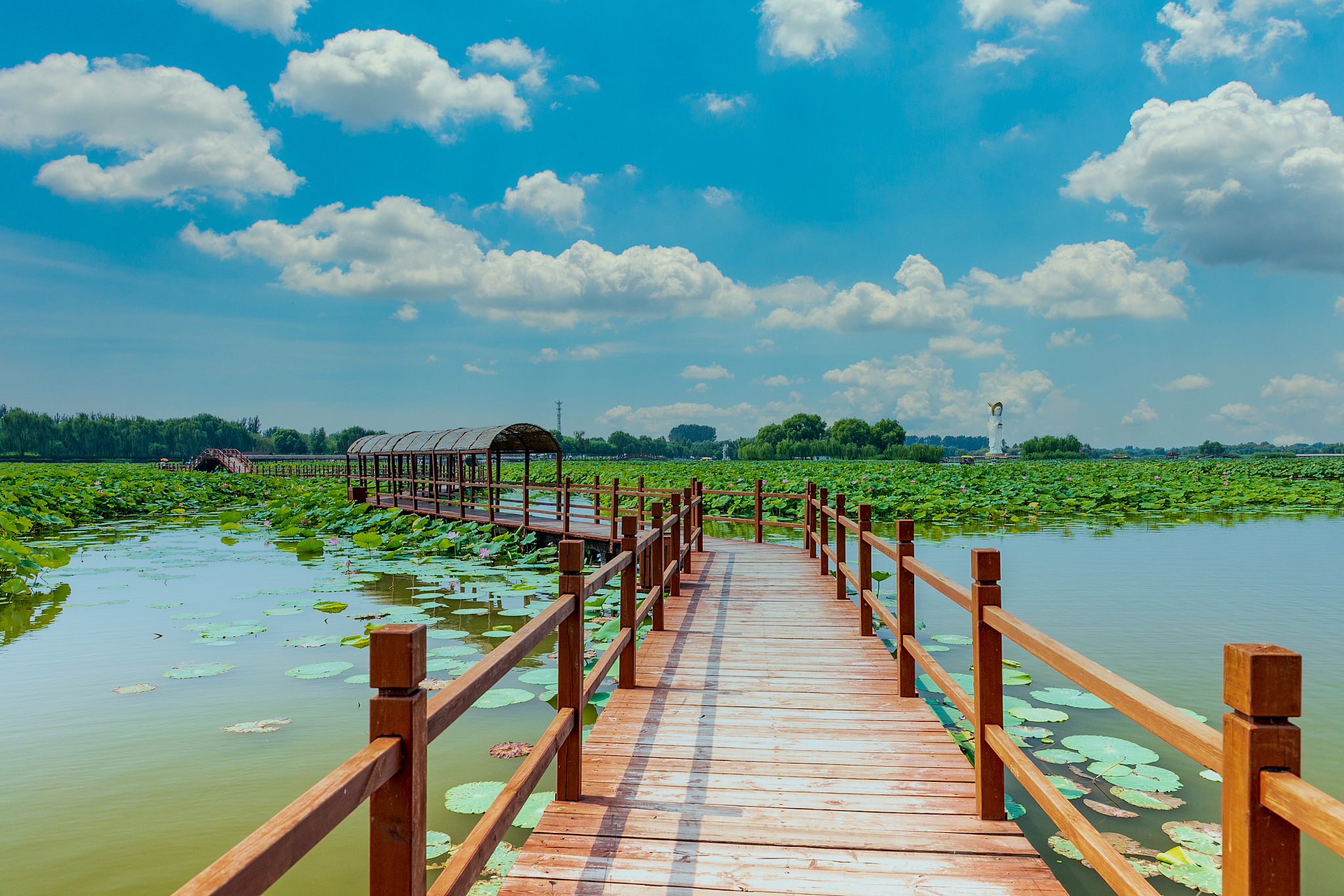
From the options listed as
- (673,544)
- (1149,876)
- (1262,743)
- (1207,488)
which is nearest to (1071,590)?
(673,544)

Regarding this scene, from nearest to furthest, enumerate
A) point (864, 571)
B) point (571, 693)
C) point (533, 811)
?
1. point (571, 693)
2. point (533, 811)
3. point (864, 571)

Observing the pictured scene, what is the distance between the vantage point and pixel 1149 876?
9.85 ft

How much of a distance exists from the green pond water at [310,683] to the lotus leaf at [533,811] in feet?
0.52

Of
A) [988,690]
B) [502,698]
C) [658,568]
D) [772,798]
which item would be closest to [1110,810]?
[988,690]

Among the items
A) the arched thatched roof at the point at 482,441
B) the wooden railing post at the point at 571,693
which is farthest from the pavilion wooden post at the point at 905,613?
the arched thatched roof at the point at 482,441

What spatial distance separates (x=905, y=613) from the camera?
4230 mm

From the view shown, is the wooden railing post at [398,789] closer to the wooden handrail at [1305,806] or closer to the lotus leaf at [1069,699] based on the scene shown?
the wooden handrail at [1305,806]

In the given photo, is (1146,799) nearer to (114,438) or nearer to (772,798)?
(772,798)

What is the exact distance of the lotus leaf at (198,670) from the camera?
591 centimetres

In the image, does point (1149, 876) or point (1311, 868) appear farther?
point (1311, 868)

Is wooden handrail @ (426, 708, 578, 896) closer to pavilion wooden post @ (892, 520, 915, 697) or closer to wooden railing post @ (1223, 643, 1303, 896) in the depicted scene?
wooden railing post @ (1223, 643, 1303, 896)

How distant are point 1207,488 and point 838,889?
28.2 meters

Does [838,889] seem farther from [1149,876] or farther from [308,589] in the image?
[308,589]

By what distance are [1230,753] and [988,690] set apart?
1.47 metres
